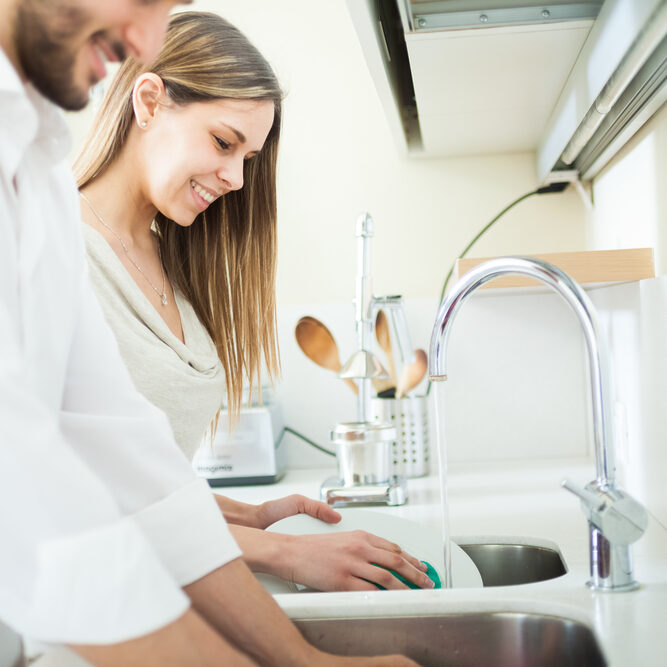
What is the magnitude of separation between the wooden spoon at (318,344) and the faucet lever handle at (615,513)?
0.87 meters

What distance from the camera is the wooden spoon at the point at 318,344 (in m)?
1.59

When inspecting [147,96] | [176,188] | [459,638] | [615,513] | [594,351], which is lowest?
[459,638]

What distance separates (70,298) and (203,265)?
2.40ft

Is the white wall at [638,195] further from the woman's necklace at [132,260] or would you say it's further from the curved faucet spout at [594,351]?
the woman's necklace at [132,260]

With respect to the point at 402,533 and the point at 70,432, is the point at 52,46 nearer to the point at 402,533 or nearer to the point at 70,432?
the point at 70,432

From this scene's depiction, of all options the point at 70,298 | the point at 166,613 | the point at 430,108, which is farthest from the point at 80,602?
the point at 430,108

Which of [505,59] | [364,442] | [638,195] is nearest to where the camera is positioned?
[505,59]

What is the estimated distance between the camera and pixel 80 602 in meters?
0.43

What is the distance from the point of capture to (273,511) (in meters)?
1.06

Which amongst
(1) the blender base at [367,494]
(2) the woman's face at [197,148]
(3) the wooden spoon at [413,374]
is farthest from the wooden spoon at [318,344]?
(2) the woman's face at [197,148]

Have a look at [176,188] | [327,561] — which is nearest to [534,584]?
[327,561]

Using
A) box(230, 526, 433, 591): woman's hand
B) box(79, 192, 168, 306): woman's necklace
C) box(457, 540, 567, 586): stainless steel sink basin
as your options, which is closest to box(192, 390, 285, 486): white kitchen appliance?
box(79, 192, 168, 306): woman's necklace

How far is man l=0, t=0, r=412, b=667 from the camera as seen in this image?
431 mm

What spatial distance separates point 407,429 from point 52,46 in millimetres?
1177
